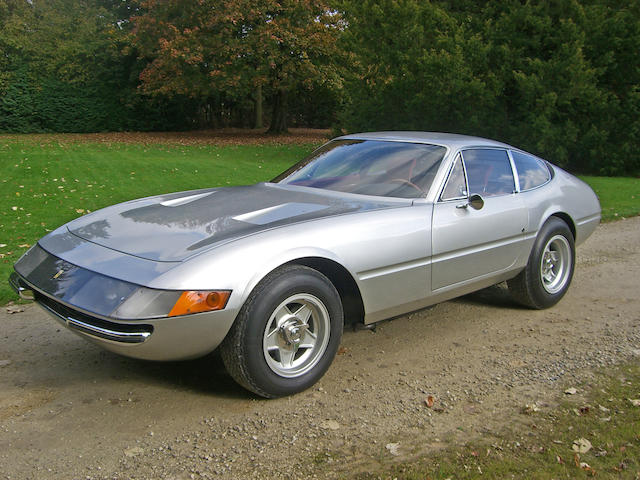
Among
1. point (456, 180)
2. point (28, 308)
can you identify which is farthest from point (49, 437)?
point (456, 180)

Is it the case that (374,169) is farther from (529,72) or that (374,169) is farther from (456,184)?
(529,72)

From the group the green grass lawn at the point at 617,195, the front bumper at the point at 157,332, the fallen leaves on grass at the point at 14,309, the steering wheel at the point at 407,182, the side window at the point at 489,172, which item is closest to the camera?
the front bumper at the point at 157,332

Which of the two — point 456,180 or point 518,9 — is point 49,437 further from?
point 518,9

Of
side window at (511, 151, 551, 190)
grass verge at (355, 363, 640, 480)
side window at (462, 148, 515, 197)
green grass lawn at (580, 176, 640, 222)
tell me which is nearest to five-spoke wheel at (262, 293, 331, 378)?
grass verge at (355, 363, 640, 480)

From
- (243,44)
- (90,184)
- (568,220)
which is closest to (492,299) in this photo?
(568,220)

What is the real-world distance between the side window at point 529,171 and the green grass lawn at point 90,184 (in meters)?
4.46

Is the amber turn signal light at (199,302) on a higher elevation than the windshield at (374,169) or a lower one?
lower

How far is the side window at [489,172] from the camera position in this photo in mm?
4602

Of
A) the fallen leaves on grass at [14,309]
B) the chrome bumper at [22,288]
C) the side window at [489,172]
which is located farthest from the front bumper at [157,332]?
the side window at [489,172]

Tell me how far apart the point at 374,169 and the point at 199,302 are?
2.02 m

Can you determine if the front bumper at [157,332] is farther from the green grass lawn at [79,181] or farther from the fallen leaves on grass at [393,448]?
the green grass lawn at [79,181]

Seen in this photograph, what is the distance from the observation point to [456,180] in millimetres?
4441

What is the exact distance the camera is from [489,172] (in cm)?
479

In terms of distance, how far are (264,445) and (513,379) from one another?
167 centimetres
